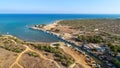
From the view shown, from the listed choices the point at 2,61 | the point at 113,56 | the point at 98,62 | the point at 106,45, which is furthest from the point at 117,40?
the point at 2,61

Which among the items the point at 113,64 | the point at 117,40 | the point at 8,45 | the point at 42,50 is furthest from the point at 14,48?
the point at 117,40

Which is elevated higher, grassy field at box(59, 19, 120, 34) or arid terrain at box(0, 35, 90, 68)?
arid terrain at box(0, 35, 90, 68)

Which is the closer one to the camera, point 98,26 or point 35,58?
point 35,58

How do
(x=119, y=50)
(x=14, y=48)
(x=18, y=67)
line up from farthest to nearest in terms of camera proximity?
(x=119, y=50) < (x=14, y=48) < (x=18, y=67)

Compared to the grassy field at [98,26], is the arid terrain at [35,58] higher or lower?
higher

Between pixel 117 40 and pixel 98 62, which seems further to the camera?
pixel 117 40

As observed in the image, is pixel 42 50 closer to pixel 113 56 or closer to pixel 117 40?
pixel 113 56

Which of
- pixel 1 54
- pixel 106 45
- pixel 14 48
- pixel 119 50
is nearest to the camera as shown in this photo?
pixel 1 54

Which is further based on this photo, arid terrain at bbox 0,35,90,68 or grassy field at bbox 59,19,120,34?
grassy field at bbox 59,19,120,34

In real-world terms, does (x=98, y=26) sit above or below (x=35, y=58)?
below

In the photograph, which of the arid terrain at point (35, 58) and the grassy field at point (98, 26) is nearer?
the arid terrain at point (35, 58)

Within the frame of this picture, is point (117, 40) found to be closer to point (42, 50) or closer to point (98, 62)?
point (98, 62)
